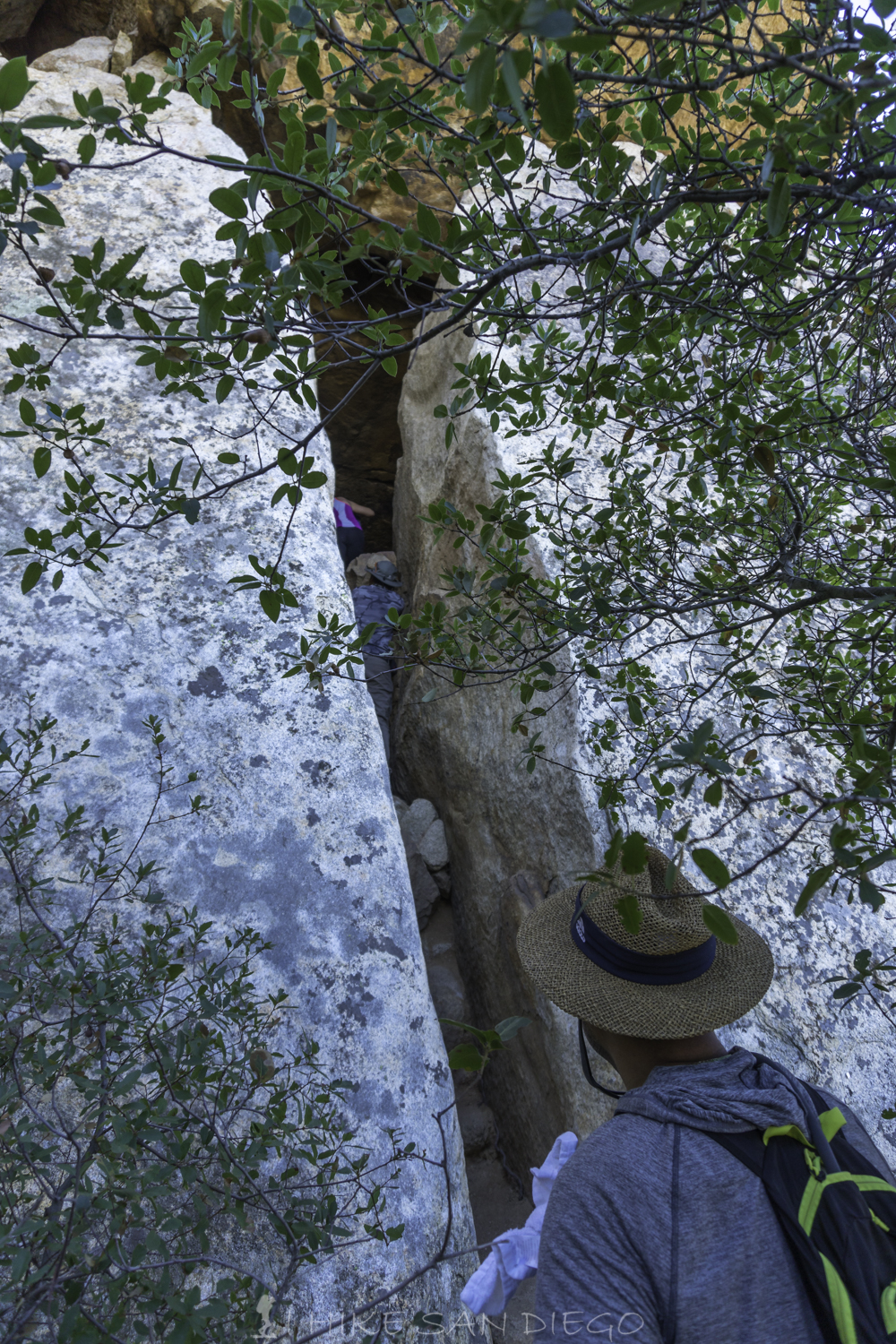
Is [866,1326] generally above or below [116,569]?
below

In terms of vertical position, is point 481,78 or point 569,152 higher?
point 569,152

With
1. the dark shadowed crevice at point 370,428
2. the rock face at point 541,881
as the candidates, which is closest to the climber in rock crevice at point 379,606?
the rock face at point 541,881

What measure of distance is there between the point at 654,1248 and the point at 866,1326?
28 centimetres

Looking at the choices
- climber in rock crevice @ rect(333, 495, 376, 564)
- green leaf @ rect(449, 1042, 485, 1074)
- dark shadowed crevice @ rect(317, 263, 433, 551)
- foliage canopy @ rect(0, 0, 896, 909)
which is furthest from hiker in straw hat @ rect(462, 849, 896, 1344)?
dark shadowed crevice @ rect(317, 263, 433, 551)

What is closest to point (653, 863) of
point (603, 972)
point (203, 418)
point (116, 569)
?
point (603, 972)

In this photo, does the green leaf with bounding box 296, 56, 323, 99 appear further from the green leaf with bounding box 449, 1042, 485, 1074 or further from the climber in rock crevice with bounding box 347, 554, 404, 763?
the climber in rock crevice with bounding box 347, 554, 404, 763

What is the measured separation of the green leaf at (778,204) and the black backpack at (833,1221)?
1.36 meters

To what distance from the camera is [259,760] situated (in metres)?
2.73

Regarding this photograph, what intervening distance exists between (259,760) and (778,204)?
220 centimetres

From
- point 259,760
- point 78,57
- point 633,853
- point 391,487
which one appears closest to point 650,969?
point 633,853

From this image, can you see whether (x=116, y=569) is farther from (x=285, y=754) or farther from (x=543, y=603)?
(x=543, y=603)

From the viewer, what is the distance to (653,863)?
5.54 feet

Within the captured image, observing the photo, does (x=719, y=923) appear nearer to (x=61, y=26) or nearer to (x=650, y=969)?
(x=650, y=969)

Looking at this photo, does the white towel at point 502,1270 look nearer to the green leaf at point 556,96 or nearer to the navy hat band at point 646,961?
the navy hat band at point 646,961
